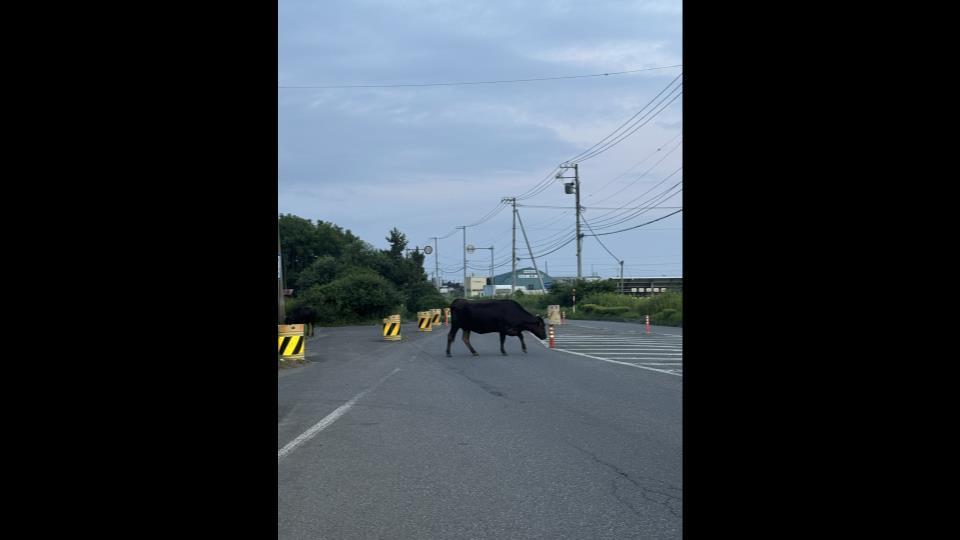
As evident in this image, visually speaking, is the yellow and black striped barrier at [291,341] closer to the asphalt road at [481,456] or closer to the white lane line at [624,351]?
the asphalt road at [481,456]

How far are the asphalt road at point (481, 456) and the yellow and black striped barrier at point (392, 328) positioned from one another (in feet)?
43.9

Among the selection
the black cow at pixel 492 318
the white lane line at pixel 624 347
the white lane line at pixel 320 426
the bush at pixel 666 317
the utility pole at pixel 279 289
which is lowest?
the white lane line at pixel 624 347

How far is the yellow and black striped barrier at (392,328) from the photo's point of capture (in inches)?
Result: 1101

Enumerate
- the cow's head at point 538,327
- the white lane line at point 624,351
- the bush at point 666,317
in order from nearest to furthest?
1. the white lane line at point 624,351
2. the cow's head at point 538,327
3. the bush at point 666,317

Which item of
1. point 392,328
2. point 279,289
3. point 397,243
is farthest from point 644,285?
point 279,289

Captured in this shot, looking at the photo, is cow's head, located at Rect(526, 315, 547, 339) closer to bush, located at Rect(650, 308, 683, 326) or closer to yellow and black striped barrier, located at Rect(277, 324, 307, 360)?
yellow and black striped barrier, located at Rect(277, 324, 307, 360)

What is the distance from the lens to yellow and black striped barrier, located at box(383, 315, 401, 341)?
91.7 ft

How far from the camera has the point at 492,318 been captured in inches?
829

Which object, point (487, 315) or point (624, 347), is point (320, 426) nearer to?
point (487, 315)

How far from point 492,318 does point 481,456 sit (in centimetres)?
1439

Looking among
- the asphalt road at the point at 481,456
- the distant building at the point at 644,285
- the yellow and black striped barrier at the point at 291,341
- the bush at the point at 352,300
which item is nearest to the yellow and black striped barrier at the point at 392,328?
the yellow and black striped barrier at the point at 291,341

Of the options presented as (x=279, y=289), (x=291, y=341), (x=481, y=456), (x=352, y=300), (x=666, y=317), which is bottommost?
(x=481, y=456)
